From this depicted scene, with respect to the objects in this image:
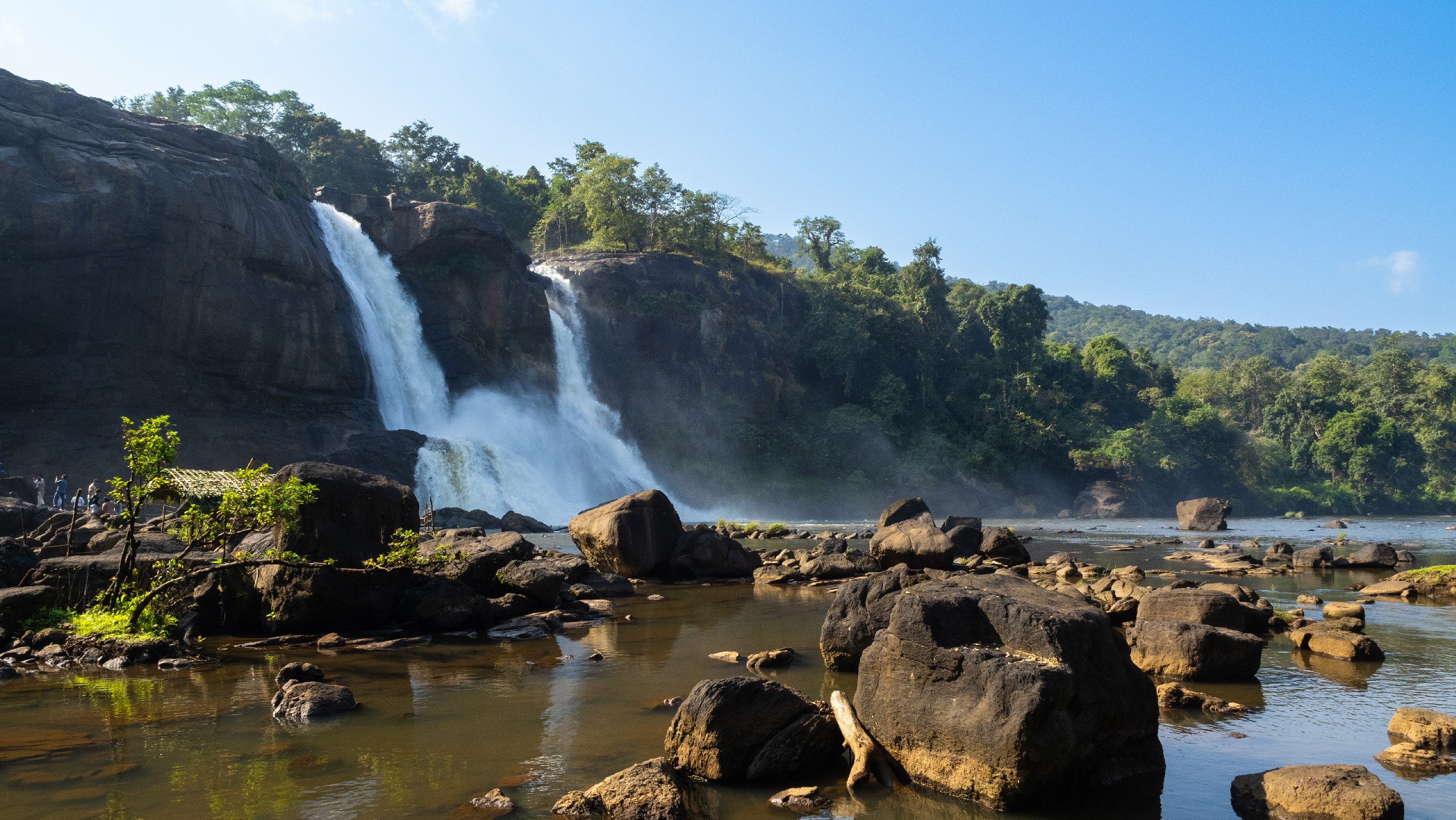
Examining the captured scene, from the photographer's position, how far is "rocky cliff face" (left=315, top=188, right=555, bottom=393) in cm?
4431

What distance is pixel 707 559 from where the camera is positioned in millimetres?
20453

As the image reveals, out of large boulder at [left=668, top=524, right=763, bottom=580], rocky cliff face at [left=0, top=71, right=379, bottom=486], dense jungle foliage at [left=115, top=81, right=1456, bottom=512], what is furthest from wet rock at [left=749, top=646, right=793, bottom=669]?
dense jungle foliage at [left=115, top=81, right=1456, bottom=512]

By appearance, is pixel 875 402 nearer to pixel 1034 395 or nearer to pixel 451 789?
pixel 1034 395

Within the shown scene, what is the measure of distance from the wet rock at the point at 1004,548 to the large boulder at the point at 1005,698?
15.2 metres

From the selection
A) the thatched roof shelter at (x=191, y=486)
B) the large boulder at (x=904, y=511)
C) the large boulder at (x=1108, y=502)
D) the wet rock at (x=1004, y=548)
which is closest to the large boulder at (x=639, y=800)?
the thatched roof shelter at (x=191, y=486)

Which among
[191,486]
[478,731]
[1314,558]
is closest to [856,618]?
[478,731]

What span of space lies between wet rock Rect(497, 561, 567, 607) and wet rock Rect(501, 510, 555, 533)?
1671cm

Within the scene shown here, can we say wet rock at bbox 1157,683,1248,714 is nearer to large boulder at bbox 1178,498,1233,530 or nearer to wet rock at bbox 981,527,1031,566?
wet rock at bbox 981,527,1031,566

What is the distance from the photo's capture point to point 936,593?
7398 mm

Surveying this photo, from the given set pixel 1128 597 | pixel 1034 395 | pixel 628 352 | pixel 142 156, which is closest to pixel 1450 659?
pixel 1128 597

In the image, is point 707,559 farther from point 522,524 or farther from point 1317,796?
point 1317,796

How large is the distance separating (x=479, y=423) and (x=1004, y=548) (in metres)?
27.5

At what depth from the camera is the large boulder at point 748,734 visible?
267 inches

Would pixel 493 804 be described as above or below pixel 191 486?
below
